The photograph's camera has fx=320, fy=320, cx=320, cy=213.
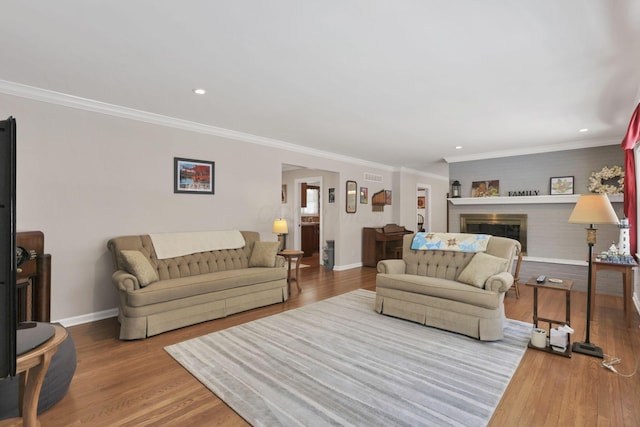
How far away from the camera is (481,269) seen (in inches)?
130

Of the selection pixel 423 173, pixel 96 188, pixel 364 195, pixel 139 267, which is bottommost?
pixel 139 267

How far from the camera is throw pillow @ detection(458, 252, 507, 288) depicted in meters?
3.25

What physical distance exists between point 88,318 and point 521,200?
6.92 meters

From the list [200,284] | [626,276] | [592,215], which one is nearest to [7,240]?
[200,284]

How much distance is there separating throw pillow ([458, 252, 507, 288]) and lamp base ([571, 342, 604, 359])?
86 cm

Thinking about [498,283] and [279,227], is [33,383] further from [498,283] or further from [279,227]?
[279,227]

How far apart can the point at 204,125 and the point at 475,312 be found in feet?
13.2

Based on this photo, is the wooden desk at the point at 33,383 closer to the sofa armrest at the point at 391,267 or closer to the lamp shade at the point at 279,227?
the sofa armrest at the point at 391,267

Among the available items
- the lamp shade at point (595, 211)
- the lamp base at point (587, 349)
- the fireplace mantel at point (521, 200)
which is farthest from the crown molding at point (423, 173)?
the lamp base at point (587, 349)

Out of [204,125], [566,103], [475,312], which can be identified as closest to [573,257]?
[566,103]

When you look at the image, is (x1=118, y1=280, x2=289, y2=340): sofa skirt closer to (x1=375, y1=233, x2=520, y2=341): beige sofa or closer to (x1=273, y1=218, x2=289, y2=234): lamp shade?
(x1=273, y1=218, x2=289, y2=234): lamp shade

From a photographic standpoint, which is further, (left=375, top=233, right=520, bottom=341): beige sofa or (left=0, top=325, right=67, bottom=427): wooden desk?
(left=375, top=233, right=520, bottom=341): beige sofa

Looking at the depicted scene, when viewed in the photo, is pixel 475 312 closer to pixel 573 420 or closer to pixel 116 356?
pixel 573 420

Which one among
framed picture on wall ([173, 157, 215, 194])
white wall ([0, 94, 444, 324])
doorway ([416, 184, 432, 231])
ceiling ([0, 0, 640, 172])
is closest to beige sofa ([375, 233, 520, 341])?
ceiling ([0, 0, 640, 172])
